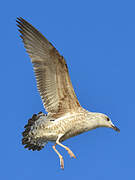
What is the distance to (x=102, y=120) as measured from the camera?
9422mm

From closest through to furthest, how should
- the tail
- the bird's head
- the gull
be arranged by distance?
1. the gull
2. the bird's head
3. the tail

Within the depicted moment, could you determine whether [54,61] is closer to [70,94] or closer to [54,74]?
[54,74]

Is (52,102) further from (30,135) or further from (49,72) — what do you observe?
(30,135)

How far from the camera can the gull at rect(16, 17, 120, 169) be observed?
9.00 m

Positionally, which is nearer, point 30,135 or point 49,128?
point 49,128

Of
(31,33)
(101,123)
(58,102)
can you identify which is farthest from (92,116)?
(31,33)

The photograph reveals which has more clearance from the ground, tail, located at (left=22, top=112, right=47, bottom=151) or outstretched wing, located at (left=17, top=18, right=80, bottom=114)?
outstretched wing, located at (left=17, top=18, right=80, bottom=114)

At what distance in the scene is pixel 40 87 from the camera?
9281mm

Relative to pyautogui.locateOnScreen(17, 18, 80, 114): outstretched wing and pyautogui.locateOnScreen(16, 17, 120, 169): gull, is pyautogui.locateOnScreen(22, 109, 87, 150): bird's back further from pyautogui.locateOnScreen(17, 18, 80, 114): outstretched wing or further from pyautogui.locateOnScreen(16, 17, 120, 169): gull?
pyautogui.locateOnScreen(17, 18, 80, 114): outstretched wing

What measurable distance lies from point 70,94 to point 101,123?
106 cm

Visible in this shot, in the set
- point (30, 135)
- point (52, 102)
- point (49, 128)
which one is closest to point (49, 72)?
point (52, 102)

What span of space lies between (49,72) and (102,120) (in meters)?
1.78

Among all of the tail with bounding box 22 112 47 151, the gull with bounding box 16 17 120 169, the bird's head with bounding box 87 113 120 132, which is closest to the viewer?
the gull with bounding box 16 17 120 169

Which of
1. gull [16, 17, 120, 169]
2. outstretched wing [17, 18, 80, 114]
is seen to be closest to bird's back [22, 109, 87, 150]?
gull [16, 17, 120, 169]
